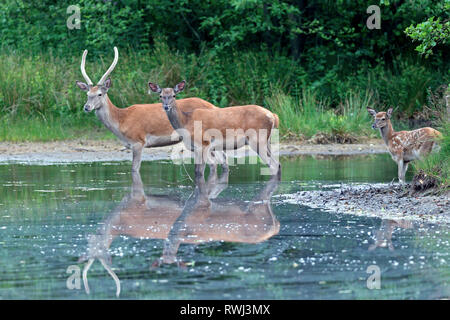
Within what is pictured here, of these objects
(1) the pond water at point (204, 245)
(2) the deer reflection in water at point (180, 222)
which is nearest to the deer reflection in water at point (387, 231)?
(1) the pond water at point (204, 245)

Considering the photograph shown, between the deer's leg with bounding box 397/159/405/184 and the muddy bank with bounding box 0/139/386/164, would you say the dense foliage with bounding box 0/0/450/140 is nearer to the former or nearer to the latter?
the muddy bank with bounding box 0/139/386/164

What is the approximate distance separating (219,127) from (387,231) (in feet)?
20.2

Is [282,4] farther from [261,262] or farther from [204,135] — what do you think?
[261,262]

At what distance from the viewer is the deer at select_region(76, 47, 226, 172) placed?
1638 centimetres

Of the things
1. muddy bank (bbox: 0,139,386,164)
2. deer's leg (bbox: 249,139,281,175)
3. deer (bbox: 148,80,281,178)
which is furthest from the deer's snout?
deer's leg (bbox: 249,139,281,175)

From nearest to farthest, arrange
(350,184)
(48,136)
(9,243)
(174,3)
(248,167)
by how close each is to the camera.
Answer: (9,243)
(350,184)
(248,167)
(48,136)
(174,3)

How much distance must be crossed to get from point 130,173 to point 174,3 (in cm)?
1194

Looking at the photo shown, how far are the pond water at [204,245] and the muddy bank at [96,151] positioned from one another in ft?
13.6

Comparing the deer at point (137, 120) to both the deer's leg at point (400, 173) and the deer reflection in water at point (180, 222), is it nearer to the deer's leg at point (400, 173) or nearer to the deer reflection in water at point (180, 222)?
the deer reflection in water at point (180, 222)

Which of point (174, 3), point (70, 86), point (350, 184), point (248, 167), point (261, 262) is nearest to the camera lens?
point (261, 262)

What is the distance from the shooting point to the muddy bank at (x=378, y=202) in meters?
10.8

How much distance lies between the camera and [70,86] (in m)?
23.0

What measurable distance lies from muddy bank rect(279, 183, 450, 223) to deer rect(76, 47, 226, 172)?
12.9 feet

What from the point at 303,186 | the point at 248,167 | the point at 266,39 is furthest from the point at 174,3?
the point at 303,186
